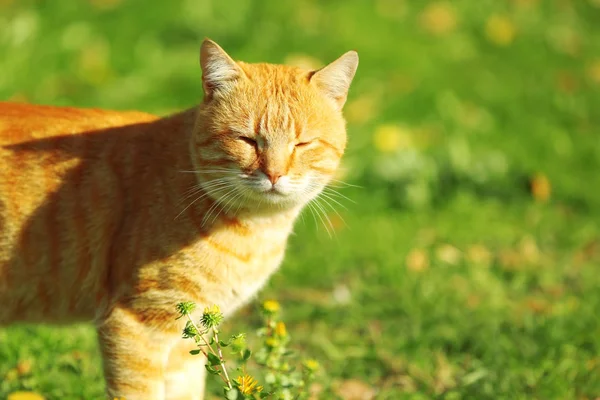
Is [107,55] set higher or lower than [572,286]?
higher

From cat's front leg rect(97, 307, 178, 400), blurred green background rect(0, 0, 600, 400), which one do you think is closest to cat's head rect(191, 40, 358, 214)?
cat's front leg rect(97, 307, 178, 400)

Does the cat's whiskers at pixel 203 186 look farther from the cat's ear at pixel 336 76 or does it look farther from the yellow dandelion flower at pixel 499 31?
the yellow dandelion flower at pixel 499 31

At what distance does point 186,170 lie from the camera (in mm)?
2850

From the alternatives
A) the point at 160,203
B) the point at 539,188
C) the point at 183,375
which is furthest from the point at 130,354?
the point at 539,188

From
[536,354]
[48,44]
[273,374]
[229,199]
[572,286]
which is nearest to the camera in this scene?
[273,374]

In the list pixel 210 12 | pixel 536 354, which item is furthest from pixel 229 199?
pixel 210 12

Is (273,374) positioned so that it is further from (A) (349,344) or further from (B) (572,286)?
(B) (572,286)

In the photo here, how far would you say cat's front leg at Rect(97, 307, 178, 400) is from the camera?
106 inches

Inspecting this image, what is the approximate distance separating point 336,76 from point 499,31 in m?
4.24

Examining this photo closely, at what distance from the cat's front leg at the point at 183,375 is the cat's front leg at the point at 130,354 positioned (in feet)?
0.89

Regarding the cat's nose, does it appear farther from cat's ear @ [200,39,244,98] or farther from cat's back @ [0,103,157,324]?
cat's back @ [0,103,157,324]

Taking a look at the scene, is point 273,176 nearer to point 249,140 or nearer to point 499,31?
point 249,140

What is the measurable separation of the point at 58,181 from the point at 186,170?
460mm

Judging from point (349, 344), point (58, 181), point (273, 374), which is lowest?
point (349, 344)
